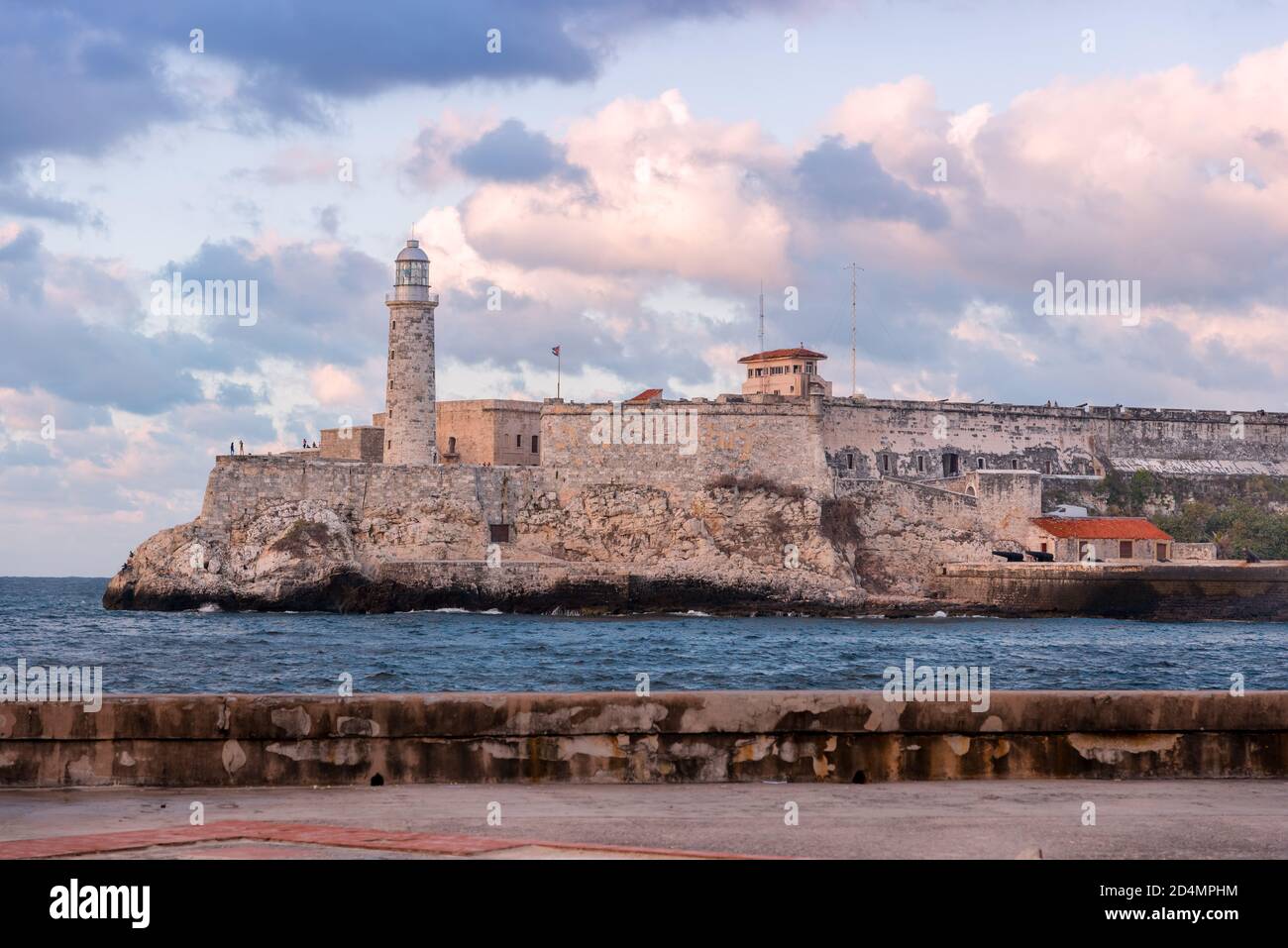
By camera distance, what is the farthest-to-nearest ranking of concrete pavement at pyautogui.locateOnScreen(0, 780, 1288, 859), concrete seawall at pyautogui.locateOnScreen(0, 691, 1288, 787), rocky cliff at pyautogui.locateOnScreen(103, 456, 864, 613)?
rocky cliff at pyautogui.locateOnScreen(103, 456, 864, 613) → concrete seawall at pyautogui.locateOnScreen(0, 691, 1288, 787) → concrete pavement at pyautogui.locateOnScreen(0, 780, 1288, 859)

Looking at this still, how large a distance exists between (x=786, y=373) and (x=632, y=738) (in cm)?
5698

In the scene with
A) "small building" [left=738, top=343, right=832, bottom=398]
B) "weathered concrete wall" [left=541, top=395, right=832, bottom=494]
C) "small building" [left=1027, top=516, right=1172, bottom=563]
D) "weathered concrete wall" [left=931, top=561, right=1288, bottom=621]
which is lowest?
"weathered concrete wall" [left=931, top=561, right=1288, bottom=621]

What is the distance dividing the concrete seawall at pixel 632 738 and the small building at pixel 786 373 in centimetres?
5377

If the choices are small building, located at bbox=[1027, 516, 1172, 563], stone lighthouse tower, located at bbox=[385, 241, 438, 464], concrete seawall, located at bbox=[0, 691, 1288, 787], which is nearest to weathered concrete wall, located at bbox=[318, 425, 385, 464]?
stone lighthouse tower, located at bbox=[385, 241, 438, 464]

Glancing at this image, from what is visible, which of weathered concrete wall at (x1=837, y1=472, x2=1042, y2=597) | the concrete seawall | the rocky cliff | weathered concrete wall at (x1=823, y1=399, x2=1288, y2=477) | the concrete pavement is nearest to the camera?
the concrete pavement

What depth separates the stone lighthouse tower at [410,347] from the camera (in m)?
49.4

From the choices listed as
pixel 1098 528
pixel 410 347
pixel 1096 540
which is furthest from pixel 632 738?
pixel 1098 528

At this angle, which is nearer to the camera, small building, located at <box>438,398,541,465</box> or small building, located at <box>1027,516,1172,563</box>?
small building, located at <box>1027,516,1172,563</box>

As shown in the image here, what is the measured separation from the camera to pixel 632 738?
830cm

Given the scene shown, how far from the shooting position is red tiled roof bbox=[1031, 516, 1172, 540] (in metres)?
54.7

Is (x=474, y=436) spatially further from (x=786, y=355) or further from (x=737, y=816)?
(x=737, y=816)

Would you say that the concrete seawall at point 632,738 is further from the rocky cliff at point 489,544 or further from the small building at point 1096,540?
the small building at point 1096,540

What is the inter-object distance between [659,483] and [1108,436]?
22.0 m

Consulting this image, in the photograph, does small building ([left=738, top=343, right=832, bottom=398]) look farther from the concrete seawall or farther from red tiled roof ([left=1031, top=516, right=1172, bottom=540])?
the concrete seawall
